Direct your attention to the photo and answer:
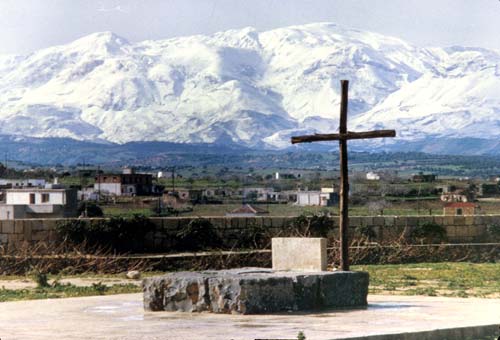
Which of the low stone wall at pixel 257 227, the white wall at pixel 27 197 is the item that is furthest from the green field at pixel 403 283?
the white wall at pixel 27 197

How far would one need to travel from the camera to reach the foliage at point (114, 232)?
29955 mm

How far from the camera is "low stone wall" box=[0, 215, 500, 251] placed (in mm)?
29562

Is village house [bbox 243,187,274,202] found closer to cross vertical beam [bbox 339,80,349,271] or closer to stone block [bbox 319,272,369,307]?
cross vertical beam [bbox 339,80,349,271]

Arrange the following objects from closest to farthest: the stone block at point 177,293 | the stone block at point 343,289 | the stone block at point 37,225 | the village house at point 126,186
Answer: the stone block at point 177,293
the stone block at point 343,289
the stone block at point 37,225
the village house at point 126,186

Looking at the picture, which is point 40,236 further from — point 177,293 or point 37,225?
point 177,293

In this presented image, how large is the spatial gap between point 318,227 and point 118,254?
513cm

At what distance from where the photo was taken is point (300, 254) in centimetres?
1855

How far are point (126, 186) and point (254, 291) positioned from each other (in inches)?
3098

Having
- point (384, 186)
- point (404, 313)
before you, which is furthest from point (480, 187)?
point (404, 313)

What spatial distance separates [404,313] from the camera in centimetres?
1630

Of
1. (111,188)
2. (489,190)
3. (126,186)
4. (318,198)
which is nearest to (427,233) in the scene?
A: (318,198)

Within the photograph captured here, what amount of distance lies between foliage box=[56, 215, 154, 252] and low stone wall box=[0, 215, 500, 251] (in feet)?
0.82

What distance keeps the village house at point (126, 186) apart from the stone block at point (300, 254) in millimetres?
68745

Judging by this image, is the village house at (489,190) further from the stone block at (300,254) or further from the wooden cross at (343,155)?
the stone block at (300,254)
